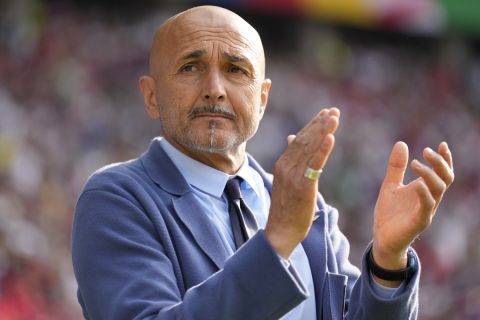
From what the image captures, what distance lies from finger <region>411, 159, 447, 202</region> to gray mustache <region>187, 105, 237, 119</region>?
0.48 meters

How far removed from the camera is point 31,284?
23.9 ft

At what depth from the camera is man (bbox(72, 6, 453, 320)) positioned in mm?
2061

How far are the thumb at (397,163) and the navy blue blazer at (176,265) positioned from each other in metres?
0.21

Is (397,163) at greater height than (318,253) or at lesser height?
greater

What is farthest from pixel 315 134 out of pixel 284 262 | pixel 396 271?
pixel 396 271

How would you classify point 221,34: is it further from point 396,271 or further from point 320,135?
point 396,271

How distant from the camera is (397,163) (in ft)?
7.67

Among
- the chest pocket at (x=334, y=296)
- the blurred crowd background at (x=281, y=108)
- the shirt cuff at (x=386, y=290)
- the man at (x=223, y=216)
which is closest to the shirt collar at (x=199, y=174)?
the man at (x=223, y=216)

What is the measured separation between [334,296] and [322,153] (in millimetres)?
546

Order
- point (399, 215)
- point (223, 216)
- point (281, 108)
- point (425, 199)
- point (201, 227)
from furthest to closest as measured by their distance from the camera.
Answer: point (281, 108), point (223, 216), point (201, 227), point (399, 215), point (425, 199)

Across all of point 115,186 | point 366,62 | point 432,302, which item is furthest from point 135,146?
point 115,186

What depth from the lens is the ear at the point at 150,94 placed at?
267 centimetres

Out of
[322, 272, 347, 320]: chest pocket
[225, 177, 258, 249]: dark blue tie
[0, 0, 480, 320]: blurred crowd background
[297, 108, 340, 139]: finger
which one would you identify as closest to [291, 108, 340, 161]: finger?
[297, 108, 340, 139]: finger

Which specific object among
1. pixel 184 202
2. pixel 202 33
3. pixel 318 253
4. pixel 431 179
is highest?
pixel 202 33
